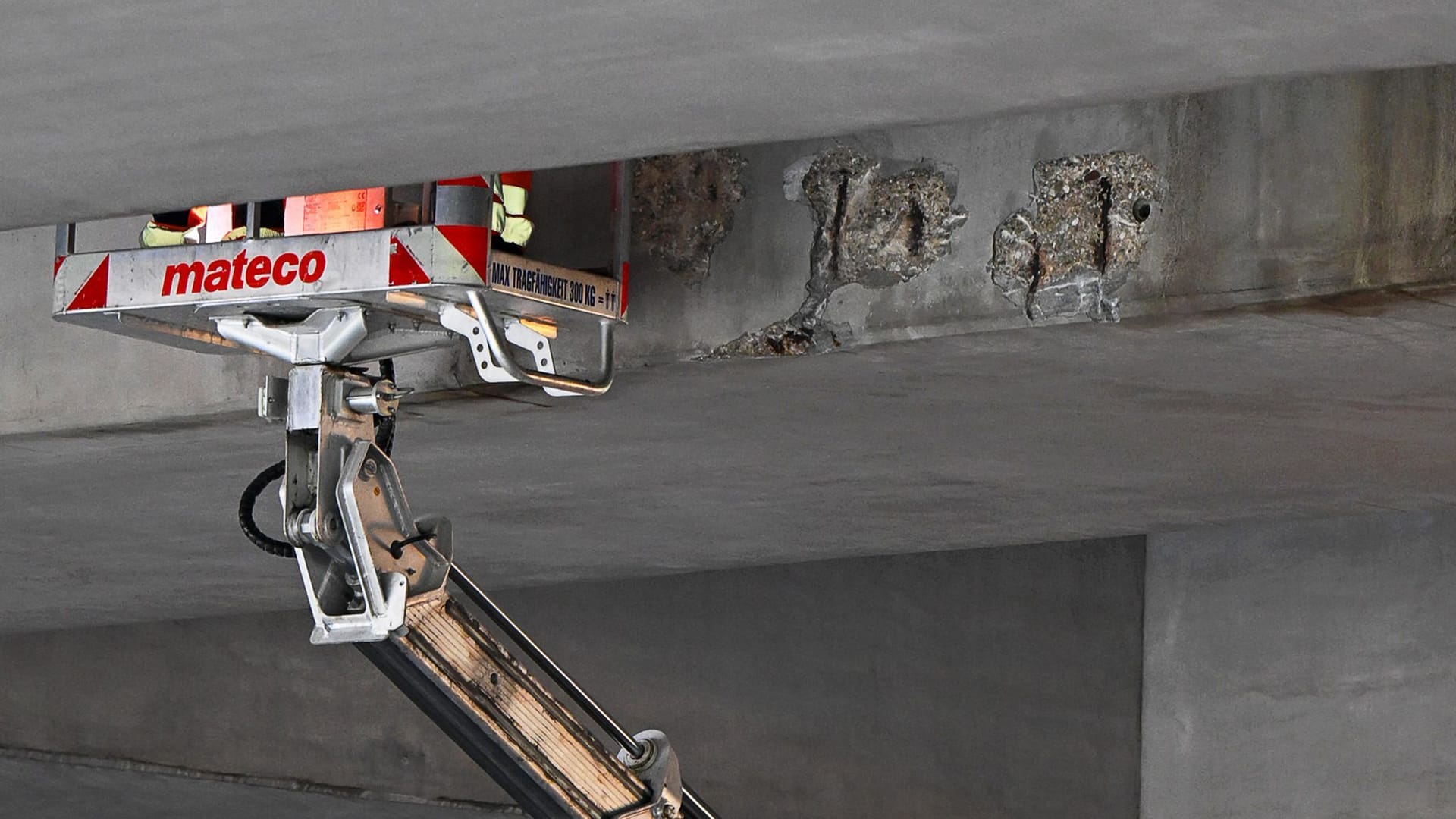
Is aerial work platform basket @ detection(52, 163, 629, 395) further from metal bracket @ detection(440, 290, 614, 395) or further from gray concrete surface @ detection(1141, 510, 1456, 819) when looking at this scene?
gray concrete surface @ detection(1141, 510, 1456, 819)

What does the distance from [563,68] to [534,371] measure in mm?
2617

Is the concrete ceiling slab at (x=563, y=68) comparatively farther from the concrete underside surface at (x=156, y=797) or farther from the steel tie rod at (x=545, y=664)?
the concrete underside surface at (x=156, y=797)

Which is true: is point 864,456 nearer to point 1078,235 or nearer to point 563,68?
point 1078,235

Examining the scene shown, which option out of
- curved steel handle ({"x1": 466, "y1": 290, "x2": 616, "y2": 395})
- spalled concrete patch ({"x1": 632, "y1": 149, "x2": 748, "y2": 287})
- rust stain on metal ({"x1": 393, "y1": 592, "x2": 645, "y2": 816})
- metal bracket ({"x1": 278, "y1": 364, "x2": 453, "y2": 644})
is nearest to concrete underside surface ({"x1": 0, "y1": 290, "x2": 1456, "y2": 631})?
curved steel handle ({"x1": 466, "y1": 290, "x2": 616, "y2": 395})

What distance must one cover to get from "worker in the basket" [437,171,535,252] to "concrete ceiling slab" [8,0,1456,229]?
1635mm

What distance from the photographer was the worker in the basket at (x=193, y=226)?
6539mm

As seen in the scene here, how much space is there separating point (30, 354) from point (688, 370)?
3.22 m

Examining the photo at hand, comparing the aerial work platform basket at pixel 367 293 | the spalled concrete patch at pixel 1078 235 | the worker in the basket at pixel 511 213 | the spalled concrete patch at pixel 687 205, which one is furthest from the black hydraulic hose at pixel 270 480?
the spalled concrete patch at pixel 1078 235

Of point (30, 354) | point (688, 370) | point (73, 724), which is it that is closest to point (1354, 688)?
point (688, 370)

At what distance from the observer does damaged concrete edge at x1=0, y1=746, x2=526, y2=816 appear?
476 inches

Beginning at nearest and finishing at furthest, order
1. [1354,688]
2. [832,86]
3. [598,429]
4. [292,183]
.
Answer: [832,86], [292,183], [598,429], [1354,688]

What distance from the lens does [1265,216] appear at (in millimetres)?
5668

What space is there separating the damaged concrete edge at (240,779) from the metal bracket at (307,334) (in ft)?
18.5

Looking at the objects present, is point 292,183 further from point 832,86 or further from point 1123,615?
point 1123,615
